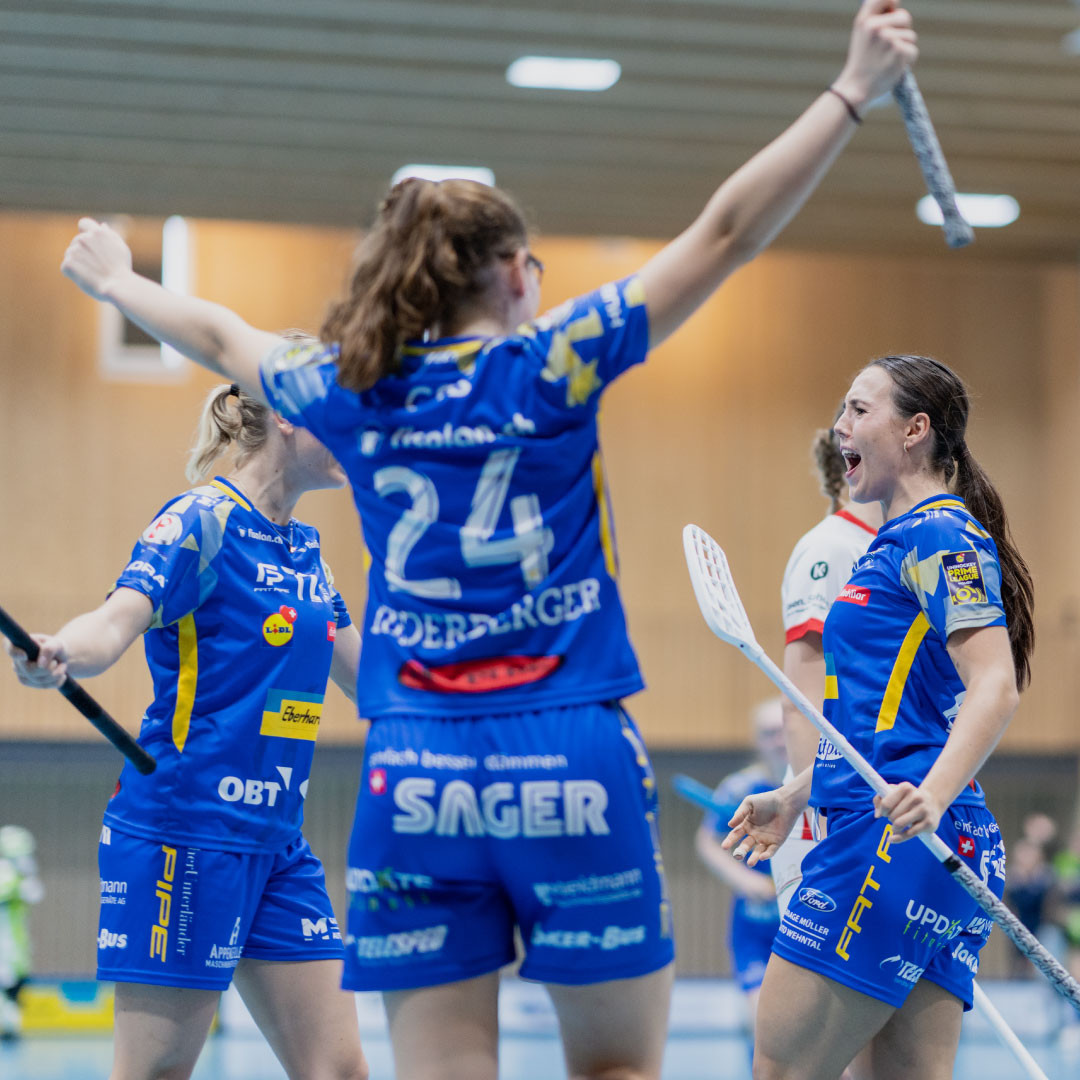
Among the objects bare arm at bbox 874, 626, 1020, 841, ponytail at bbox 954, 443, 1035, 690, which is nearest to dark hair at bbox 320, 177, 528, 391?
bare arm at bbox 874, 626, 1020, 841

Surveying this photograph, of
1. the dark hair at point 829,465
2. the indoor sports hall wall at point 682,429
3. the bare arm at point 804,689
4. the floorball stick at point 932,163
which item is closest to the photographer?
the floorball stick at point 932,163

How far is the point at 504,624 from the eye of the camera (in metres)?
2.11

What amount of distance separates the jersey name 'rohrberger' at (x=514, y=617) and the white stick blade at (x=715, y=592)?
1.14 m

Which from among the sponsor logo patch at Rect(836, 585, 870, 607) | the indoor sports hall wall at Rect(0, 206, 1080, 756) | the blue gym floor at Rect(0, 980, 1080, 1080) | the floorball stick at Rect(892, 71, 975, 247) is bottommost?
the blue gym floor at Rect(0, 980, 1080, 1080)

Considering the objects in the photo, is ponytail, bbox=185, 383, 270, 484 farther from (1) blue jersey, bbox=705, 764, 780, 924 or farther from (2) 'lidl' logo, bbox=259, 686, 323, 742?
(1) blue jersey, bbox=705, 764, 780, 924

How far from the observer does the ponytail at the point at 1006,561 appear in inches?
127

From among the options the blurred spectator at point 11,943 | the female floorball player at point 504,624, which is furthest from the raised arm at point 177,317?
the blurred spectator at point 11,943

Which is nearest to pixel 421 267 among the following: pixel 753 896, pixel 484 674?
pixel 484 674

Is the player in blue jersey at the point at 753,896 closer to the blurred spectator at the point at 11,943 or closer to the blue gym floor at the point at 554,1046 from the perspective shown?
the blue gym floor at the point at 554,1046

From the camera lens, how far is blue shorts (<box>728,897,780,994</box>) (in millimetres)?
7617

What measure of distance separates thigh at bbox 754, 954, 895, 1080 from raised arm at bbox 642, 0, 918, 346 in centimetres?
148

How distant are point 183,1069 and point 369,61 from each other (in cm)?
1018

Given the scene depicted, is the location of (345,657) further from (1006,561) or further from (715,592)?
(1006,561)

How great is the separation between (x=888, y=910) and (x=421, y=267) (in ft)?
5.25
